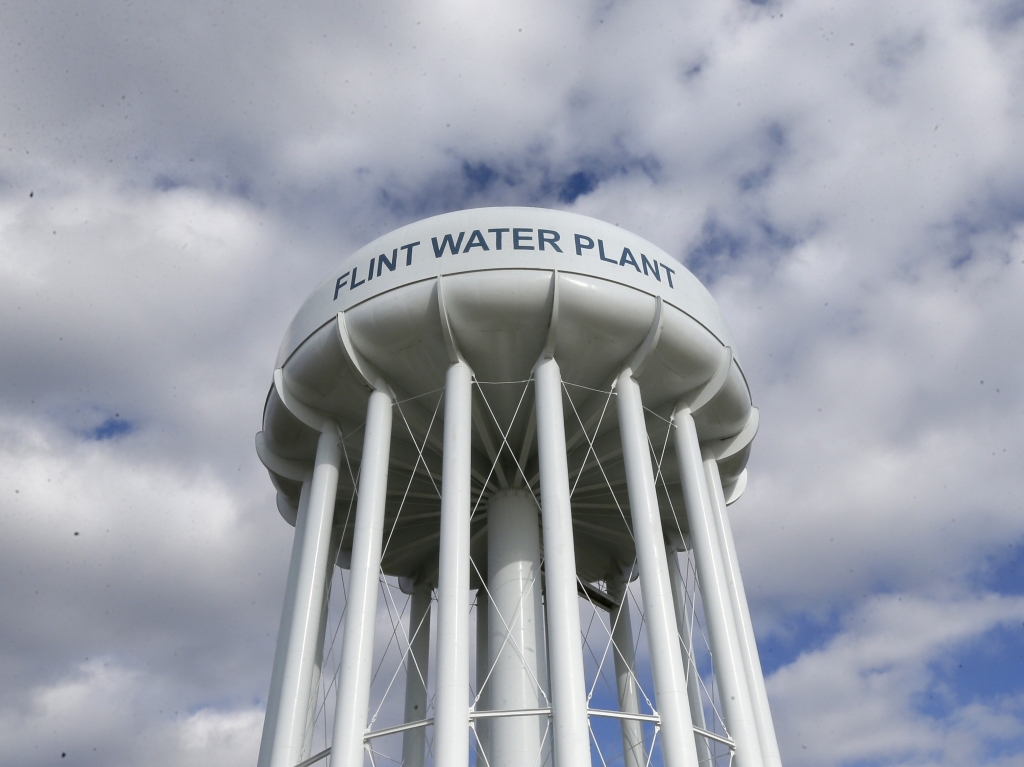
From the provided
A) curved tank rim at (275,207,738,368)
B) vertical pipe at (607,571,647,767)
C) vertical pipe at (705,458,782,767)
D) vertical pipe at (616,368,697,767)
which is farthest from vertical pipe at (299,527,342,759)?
vertical pipe at (705,458,782,767)

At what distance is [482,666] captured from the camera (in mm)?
14930

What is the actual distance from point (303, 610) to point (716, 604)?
221 inches

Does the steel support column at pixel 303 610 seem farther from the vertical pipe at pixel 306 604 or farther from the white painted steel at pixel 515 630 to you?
the white painted steel at pixel 515 630

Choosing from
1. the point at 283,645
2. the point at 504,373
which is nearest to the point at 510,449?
the point at 504,373

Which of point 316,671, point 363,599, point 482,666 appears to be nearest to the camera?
point 363,599

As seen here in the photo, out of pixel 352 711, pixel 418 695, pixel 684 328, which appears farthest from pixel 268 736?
pixel 684 328

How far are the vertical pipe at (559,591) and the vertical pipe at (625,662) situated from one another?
17.7 ft

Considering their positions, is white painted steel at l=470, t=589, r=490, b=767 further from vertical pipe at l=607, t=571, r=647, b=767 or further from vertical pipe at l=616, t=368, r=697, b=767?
vertical pipe at l=616, t=368, r=697, b=767

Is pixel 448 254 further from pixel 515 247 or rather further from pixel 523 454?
pixel 523 454

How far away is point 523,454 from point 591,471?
1.33m

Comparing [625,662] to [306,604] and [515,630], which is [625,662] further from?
[306,604]

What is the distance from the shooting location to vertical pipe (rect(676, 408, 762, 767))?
10578 millimetres

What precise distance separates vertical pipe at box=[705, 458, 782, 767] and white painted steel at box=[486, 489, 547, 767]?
291 cm

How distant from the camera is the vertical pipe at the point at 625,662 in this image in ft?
49.4
